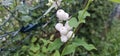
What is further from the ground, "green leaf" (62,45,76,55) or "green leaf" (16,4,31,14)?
"green leaf" (16,4,31,14)

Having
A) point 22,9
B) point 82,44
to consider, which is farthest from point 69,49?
point 22,9

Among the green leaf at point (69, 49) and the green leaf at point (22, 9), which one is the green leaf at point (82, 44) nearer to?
the green leaf at point (69, 49)

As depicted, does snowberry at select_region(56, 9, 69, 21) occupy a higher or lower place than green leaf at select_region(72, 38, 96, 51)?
higher

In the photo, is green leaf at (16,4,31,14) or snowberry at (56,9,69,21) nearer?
snowberry at (56,9,69,21)

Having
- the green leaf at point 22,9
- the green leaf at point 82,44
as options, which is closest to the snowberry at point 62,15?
the green leaf at point 82,44

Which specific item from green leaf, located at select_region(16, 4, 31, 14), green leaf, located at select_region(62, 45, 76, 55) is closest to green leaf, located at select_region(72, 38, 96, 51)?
green leaf, located at select_region(62, 45, 76, 55)

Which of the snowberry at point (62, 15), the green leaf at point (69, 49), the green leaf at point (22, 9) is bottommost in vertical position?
the green leaf at point (69, 49)

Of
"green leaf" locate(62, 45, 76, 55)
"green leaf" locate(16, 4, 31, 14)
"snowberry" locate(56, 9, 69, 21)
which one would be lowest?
"green leaf" locate(62, 45, 76, 55)

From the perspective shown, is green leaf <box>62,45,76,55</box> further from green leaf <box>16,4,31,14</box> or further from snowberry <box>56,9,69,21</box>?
green leaf <box>16,4,31,14</box>

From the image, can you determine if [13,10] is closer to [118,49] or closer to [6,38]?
[6,38]

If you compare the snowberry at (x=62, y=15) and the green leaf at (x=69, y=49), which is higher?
the snowberry at (x=62, y=15)

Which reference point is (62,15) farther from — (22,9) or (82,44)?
(22,9)

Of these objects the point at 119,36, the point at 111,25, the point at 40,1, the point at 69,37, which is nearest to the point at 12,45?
the point at 40,1
